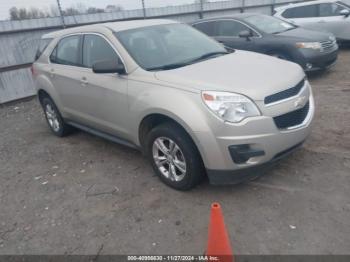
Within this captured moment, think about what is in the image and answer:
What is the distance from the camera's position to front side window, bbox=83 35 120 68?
4.11m

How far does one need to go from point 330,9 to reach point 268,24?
3611 mm

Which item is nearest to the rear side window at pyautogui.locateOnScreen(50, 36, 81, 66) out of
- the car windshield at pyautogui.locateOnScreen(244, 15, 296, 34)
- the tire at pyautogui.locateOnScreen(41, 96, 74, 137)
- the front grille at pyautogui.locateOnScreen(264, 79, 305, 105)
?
the tire at pyautogui.locateOnScreen(41, 96, 74, 137)

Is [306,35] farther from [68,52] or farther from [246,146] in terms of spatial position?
[246,146]

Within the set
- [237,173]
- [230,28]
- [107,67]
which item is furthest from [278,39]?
[237,173]

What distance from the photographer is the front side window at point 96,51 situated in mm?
4109

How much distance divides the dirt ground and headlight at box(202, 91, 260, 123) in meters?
0.90

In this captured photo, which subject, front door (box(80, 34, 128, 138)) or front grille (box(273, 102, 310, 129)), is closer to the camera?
front grille (box(273, 102, 310, 129))

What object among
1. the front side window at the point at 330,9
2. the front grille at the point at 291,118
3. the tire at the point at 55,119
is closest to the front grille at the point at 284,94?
the front grille at the point at 291,118

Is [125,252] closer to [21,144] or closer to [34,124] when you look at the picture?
[21,144]

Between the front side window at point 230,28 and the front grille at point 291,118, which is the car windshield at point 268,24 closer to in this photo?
the front side window at point 230,28

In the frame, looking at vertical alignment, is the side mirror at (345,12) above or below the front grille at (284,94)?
below

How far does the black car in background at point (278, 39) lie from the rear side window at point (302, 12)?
2.78 m

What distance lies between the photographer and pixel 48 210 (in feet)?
12.0

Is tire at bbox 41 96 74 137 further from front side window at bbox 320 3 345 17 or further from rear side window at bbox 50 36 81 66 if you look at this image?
front side window at bbox 320 3 345 17
